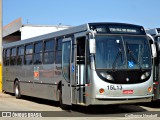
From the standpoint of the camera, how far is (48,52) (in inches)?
626

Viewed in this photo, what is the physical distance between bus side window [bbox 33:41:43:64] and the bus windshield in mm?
5200

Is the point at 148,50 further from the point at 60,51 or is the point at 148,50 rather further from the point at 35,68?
the point at 35,68

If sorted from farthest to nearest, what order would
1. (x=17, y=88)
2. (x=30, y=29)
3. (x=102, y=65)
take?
(x=30, y=29) → (x=17, y=88) → (x=102, y=65)

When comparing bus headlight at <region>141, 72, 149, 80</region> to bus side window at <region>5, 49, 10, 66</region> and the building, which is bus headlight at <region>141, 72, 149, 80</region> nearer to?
bus side window at <region>5, 49, 10, 66</region>

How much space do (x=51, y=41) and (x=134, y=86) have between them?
497 centimetres

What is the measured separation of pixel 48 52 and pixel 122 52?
14.8 feet

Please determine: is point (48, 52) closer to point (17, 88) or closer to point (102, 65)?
point (102, 65)

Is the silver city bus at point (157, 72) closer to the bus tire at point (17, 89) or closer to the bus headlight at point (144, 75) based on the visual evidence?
the bus headlight at point (144, 75)

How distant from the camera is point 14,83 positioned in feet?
68.3

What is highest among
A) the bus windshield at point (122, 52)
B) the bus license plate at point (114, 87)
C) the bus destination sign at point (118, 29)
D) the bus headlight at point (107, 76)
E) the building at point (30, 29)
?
the building at point (30, 29)

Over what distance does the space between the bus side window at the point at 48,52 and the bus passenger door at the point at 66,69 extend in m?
1.44

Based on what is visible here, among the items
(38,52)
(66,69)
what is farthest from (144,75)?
(38,52)

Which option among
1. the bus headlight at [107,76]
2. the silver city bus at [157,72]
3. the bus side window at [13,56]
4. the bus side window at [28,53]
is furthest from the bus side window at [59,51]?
the bus side window at [13,56]

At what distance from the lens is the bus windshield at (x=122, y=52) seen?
12188 mm
